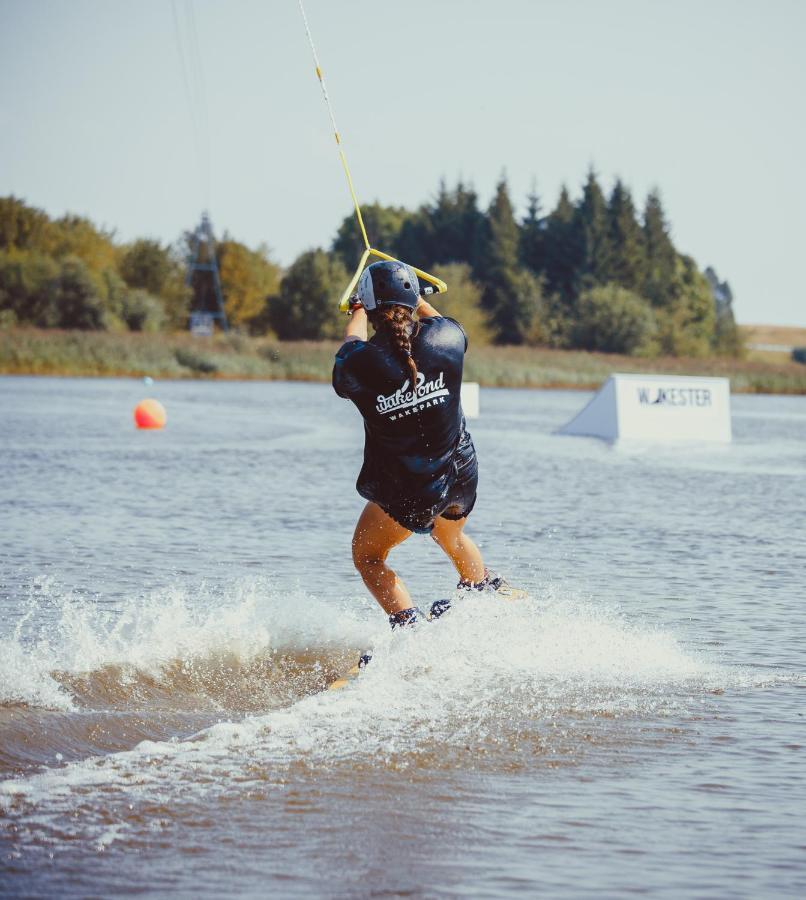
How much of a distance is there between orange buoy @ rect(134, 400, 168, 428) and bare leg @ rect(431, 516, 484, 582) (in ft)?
58.9

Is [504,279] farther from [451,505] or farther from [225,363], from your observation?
[451,505]

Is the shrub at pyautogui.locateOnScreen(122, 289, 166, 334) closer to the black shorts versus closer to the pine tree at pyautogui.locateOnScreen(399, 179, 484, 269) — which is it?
the pine tree at pyautogui.locateOnScreen(399, 179, 484, 269)

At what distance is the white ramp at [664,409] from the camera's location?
2448 cm

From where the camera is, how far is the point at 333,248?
105m

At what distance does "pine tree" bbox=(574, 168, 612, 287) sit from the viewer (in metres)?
89.6

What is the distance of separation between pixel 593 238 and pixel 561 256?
247cm

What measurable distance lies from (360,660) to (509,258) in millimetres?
83842

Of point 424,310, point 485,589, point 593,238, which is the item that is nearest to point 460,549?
point 485,589

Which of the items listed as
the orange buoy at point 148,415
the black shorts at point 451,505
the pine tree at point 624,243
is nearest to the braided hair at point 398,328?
the black shorts at point 451,505

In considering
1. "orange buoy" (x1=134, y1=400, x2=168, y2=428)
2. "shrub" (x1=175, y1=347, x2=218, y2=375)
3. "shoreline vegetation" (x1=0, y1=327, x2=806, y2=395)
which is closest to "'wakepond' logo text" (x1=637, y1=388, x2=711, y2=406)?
"orange buoy" (x1=134, y1=400, x2=168, y2=428)

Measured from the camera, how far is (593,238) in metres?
89.8

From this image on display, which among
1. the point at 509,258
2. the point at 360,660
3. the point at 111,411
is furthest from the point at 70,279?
the point at 360,660

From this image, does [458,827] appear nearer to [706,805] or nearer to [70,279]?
[706,805]

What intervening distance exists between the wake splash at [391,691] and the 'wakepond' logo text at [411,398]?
3.34 feet
